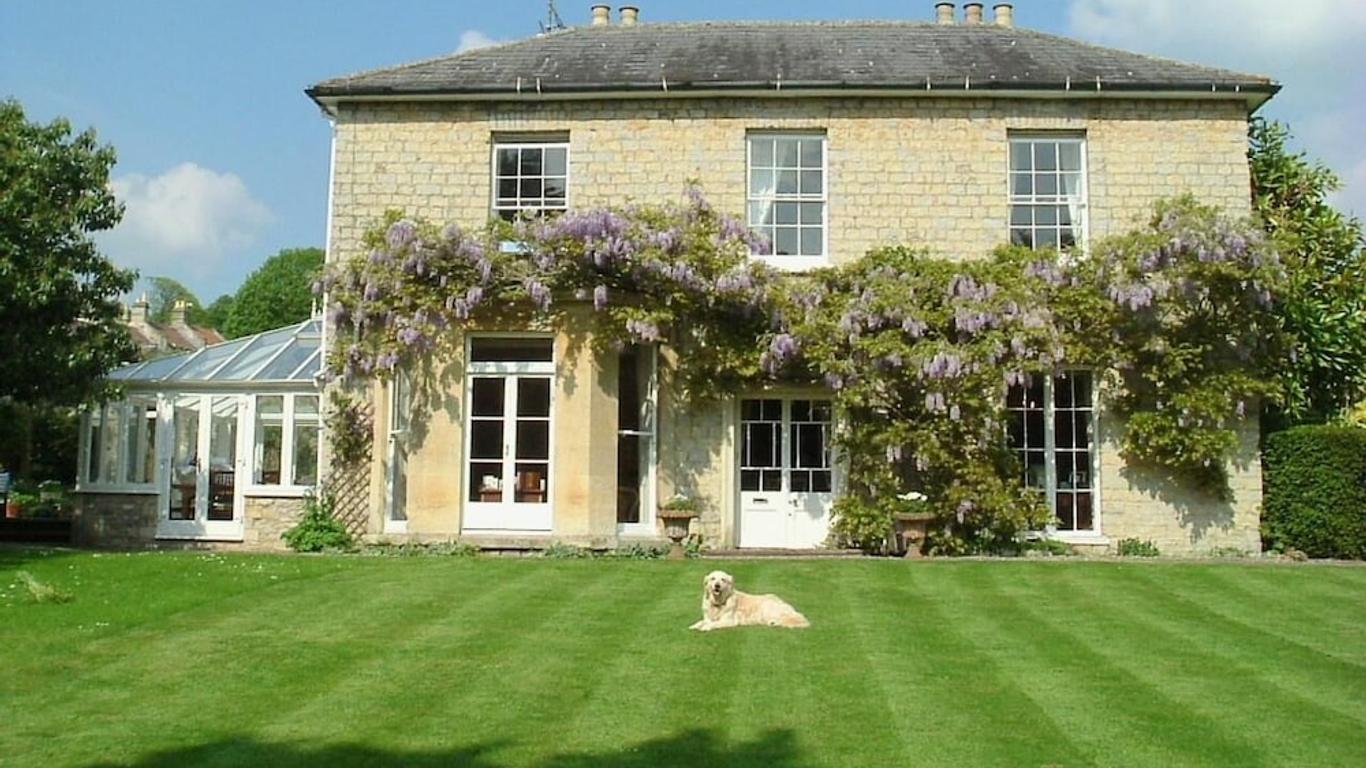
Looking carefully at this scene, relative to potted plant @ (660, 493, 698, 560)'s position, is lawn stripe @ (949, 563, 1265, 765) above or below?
below

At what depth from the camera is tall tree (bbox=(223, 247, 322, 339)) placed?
54844 mm

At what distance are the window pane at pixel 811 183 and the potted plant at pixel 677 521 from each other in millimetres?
4525

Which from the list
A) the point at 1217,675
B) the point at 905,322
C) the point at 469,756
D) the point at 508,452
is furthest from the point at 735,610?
the point at 508,452

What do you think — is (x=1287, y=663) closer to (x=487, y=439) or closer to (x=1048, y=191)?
(x=1048, y=191)

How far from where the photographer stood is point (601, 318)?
617 inches

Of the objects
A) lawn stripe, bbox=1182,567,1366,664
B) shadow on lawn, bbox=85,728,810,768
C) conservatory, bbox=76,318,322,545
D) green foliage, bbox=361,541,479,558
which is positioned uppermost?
conservatory, bbox=76,318,322,545

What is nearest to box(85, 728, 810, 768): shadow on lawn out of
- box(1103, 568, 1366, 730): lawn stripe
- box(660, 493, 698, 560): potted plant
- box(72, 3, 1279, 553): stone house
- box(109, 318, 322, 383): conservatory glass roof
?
box(1103, 568, 1366, 730): lawn stripe

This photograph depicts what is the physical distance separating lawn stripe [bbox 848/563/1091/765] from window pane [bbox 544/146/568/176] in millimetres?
8230

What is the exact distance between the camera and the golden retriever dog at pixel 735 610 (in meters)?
9.34

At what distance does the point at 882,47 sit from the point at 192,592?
11.9 metres

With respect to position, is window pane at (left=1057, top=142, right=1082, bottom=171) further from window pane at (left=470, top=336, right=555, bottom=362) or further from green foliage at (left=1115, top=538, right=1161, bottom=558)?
window pane at (left=470, top=336, right=555, bottom=362)

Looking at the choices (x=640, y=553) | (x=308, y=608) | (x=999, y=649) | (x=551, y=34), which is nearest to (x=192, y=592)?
(x=308, y=608)

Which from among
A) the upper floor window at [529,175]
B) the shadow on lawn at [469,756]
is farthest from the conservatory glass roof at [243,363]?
the shadow on lawn at [469,756]

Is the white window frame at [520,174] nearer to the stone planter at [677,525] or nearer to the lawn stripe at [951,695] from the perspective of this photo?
the stone planter at [677,525]
